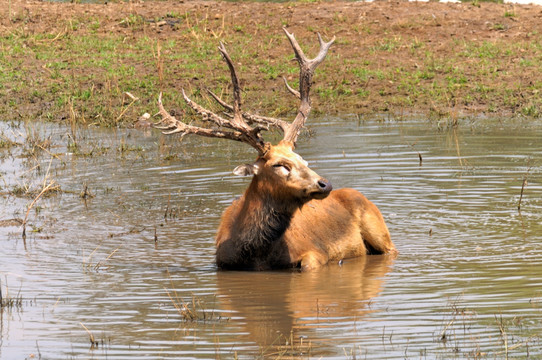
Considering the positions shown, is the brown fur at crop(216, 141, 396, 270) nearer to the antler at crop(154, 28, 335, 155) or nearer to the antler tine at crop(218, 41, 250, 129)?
the antler at crop(154, 28, 335, 155)

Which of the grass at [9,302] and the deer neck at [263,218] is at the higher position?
the deer neck at [263,218]

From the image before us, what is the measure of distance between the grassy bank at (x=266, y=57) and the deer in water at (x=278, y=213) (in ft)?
25.5

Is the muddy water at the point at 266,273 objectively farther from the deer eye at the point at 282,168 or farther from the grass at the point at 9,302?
the deer eye at the point at 282,168

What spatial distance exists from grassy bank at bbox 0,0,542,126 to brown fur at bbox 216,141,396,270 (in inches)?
313

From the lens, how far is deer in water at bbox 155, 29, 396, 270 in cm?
908

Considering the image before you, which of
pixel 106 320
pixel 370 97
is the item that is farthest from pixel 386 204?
pixel 370 97

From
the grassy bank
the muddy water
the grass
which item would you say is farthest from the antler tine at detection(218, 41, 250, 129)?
the grassy bank

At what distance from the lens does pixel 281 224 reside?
30.5 ft

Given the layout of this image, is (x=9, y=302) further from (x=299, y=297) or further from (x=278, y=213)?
(x=278, y=213)

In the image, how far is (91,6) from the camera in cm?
2544

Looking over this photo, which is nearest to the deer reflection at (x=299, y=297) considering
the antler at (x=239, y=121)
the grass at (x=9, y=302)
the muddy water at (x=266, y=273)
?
the muddy water at (x=266, y=273)

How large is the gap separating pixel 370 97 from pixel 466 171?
5715mm

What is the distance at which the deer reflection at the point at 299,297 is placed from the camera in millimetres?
7098

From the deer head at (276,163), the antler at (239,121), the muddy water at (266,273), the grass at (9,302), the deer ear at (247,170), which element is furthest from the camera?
the antler at (239,121)
